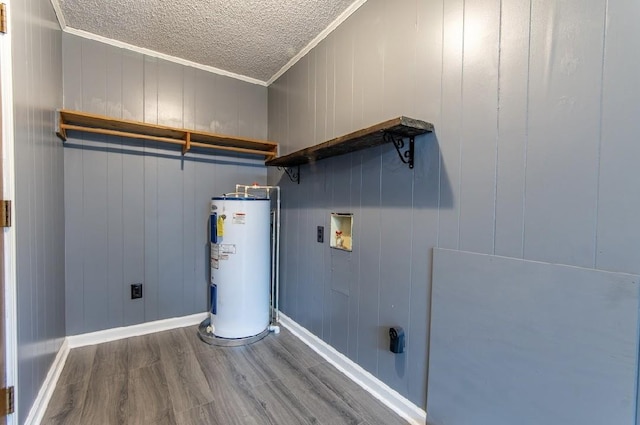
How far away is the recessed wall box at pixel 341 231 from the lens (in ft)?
6.92

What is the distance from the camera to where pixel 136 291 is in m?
2.56

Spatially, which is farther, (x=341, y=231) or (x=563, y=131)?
(x=341, y=231)

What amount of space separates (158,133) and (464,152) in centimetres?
237

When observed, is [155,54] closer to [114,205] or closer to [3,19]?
[114,205]

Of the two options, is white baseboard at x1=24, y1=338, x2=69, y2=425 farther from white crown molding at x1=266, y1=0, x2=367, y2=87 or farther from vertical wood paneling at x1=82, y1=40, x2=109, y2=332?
white crown molding at x1=266, y1=0, x2=367, y2=87

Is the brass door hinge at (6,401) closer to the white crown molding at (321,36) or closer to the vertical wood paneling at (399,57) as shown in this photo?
the vertical wood paneling at (399,57)

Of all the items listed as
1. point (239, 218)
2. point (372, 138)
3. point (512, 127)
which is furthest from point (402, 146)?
point (239, 218)

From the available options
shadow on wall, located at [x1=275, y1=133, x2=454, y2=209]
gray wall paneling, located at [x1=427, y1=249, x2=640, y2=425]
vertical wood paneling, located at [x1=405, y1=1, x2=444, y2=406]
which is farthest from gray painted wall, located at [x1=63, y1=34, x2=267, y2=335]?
gray wall paneling, located at [x1=427, y1=249, x2=640, y2=425]

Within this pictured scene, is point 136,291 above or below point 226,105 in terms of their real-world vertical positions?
below

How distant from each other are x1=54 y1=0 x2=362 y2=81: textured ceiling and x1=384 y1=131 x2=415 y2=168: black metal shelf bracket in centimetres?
104

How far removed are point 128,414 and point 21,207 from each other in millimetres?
1182

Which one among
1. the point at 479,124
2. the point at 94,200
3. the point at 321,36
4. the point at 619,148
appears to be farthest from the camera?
the point at 94,200

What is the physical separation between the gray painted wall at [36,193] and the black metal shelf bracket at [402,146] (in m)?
1.70

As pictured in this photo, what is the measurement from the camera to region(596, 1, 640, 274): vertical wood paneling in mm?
913
